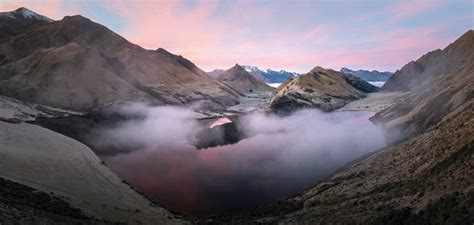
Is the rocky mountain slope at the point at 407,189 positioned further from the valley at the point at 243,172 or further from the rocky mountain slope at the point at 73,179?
the rocky mountain slope at the point at 73,179

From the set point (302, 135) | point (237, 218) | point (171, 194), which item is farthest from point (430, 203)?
point (302, 135)

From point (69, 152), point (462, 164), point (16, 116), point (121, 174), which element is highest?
point (16, 116)

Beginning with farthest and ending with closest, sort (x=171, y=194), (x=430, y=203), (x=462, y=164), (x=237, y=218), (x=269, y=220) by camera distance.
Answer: (x=171, y=194)
(x=237, y=218)
(x=269, y=220)
(x=462, y=164)
(x=430, y=203)

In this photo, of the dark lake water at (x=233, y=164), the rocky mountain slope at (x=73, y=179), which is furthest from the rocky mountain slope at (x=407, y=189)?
the rocky mountain slope at (x=73, y=179)

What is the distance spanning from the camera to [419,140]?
57812mm

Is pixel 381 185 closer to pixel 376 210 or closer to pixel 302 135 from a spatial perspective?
pixel 376 210

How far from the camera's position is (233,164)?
9412 centimetres

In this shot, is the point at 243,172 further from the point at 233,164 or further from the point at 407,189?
the point at 407,189

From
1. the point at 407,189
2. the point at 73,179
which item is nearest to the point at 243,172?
the point at 73,179

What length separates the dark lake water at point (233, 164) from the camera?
221 feet

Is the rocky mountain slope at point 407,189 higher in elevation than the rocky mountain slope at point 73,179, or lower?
lower

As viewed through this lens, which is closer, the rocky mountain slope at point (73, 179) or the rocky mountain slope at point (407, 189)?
the rocky mountain slope at point (407, 189)

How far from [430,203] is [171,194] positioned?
47.5 meters

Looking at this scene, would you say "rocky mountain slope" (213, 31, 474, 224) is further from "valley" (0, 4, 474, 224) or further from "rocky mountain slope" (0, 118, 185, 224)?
"rocky mountain slope" (0, 118, 185, 224)
